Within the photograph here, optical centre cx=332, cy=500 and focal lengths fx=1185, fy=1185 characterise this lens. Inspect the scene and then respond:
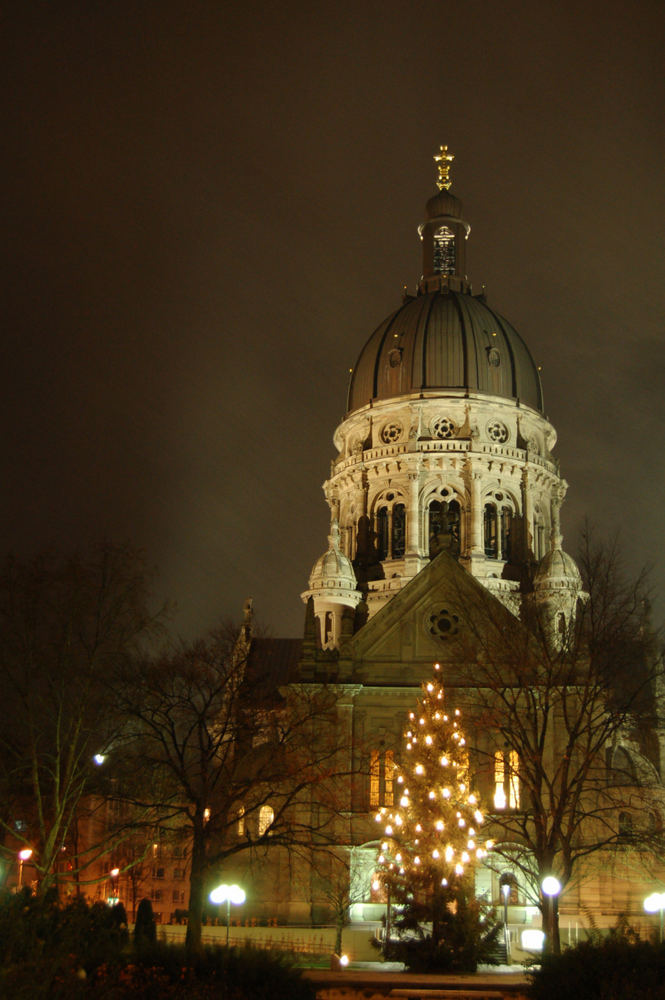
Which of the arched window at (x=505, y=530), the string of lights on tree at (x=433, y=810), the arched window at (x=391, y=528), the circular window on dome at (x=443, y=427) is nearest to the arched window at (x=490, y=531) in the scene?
the arched window at (x=505, y=530)

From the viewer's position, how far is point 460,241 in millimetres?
101750

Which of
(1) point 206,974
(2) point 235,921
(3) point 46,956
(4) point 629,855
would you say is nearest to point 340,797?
(2) point 235,921

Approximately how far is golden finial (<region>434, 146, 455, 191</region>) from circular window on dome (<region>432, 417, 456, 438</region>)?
99.6 feet

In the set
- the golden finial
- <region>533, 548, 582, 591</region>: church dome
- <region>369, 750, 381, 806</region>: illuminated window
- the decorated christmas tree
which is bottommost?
the decorated christmas tree

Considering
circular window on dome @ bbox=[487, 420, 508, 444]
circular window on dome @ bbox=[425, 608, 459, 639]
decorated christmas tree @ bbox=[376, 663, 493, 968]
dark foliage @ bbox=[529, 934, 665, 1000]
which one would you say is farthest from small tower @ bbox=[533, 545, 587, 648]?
dark foliage @ bbox=[529, 934, 665, 1000]

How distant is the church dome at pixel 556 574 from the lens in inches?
2817

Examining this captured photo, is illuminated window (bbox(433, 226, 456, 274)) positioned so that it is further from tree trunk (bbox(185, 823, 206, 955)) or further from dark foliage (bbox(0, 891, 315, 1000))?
dark foliage (bbox(0, 891, 315, 1000))

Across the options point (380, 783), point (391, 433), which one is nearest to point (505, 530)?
point (391, 433)

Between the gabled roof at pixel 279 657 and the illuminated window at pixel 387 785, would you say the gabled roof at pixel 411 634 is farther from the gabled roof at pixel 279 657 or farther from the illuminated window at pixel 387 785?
the gabled roof at pixel 279 657

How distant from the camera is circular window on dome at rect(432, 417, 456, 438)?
85.1 m

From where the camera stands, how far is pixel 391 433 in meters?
87.3

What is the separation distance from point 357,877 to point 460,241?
63.2 metres

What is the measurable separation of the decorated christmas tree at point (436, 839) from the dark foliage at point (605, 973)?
9.10 metres

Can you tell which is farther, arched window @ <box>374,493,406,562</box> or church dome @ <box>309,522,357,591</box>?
arched window @ <box>374,493,406,562</box>
